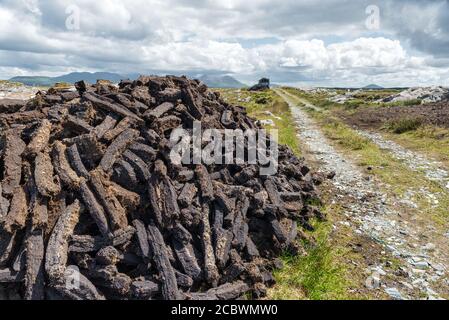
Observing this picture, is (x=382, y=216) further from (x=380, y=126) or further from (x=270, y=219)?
(x=380, y=126)

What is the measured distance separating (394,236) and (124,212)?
315 inches

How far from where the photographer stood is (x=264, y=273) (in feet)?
27.1

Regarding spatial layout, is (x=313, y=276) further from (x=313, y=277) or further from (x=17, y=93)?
(x=17, y=93)

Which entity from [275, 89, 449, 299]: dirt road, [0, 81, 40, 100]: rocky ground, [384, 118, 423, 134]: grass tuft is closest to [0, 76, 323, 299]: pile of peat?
[275, 89, 449, 299]: dirt road

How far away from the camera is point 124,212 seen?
7996mm

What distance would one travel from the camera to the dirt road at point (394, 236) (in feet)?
27.6

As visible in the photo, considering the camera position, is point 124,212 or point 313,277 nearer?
point 124,212

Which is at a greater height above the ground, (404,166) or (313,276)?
(404,166)

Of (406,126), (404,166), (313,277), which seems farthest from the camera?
(406,126)

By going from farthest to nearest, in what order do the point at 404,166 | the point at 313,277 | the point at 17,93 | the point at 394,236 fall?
the point at 17,93, the point at 404,166, the point at 394,236, the point at 313,277

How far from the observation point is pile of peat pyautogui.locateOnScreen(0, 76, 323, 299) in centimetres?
708

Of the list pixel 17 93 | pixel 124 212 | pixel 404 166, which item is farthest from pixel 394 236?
pixel 17 93

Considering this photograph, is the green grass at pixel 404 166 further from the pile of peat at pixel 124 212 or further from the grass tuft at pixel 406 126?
the pile of peat at pixel 124 212

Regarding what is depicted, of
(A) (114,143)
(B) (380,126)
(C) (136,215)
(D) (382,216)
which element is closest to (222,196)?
(C) (136,215)
